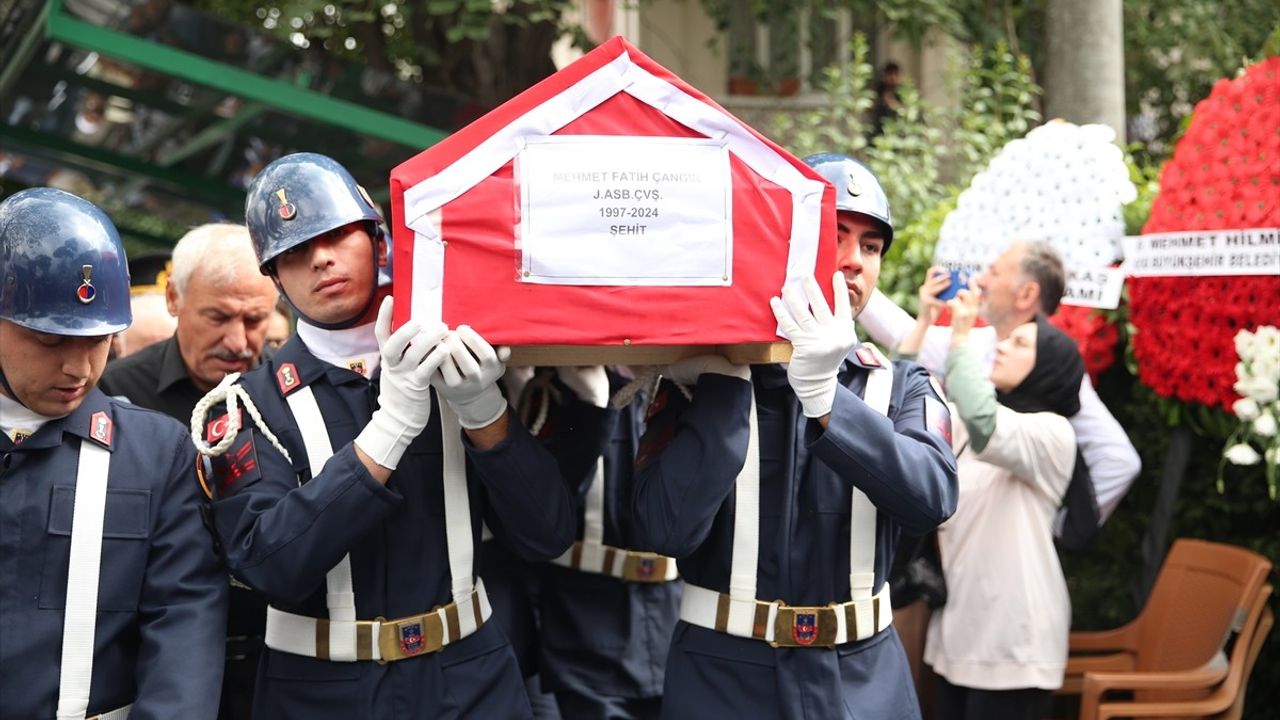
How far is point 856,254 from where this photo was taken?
3164mm

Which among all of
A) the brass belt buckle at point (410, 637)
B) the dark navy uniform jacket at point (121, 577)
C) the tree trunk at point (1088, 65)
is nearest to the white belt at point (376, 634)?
the brass belt buckle at point (410, 637)

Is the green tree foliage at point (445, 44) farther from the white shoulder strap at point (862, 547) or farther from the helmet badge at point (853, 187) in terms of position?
the white shoulder strap at point (862, 547)

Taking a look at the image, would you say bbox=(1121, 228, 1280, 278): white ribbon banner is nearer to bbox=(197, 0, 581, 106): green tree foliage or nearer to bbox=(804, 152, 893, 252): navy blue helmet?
bbox=(804, 152, 893, 252): navy blue helmet

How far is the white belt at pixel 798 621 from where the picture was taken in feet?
9.53

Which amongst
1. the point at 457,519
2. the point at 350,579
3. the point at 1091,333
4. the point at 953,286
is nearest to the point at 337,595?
the point at 350,579

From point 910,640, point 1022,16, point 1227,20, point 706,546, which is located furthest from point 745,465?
point 1227,20

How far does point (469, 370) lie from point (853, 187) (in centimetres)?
106

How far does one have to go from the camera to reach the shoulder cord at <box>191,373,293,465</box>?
286 cm

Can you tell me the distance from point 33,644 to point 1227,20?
12.6m

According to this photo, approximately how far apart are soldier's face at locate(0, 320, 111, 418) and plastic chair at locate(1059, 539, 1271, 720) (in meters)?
3.29

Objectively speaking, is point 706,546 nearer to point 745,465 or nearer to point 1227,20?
point 745,465

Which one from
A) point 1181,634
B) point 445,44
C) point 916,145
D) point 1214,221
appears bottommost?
point 1181,634

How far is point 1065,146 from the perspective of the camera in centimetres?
538

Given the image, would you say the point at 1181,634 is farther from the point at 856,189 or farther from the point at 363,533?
the point at 363,533
